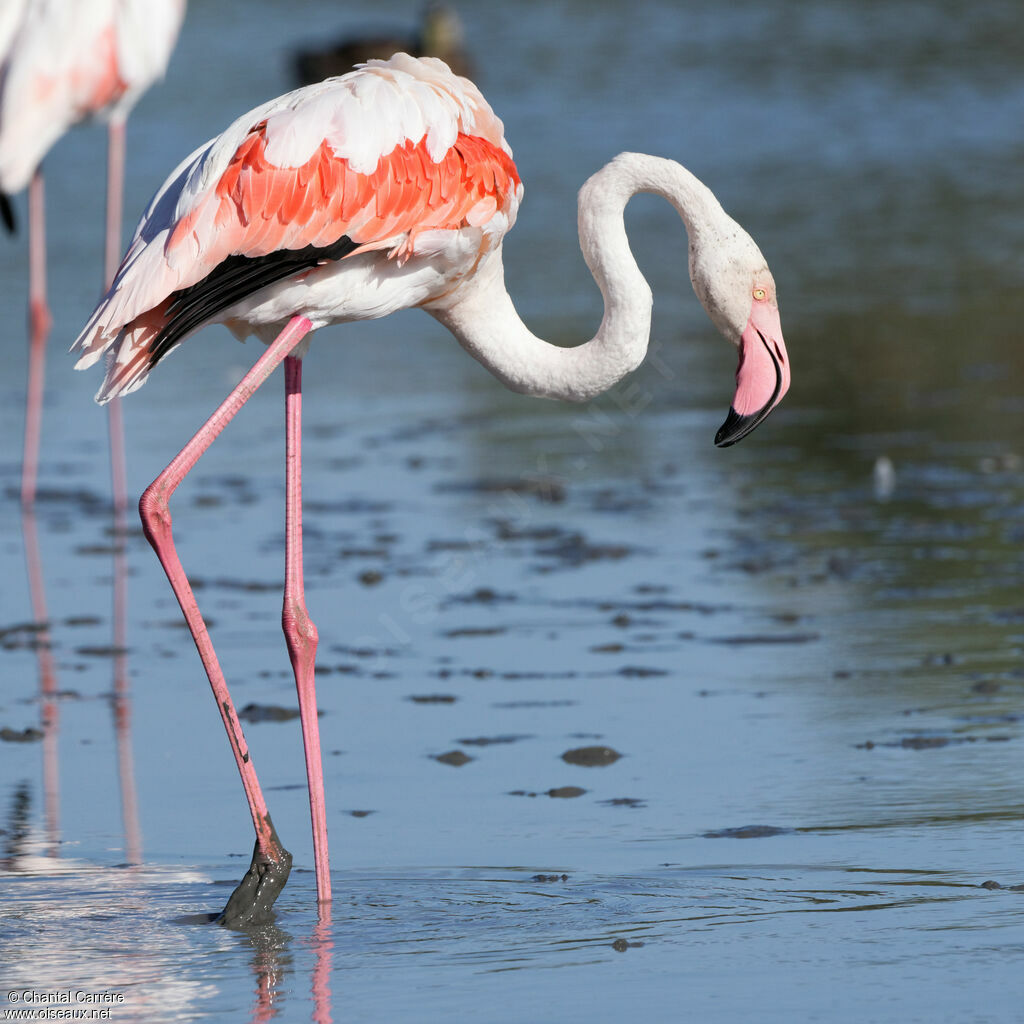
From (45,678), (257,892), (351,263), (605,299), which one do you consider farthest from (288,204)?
(45,678)

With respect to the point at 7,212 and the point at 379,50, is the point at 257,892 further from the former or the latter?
the point at 379,50

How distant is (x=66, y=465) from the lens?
31.8ft

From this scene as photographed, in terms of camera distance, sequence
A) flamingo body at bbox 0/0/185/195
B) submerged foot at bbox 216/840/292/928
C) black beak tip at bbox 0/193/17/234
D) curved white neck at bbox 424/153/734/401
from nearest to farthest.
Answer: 1. submerged foot at bbox 216/840/292/928
2. curved white neck at bbox 424/153/734/401
3. flamingo body at bbox 0/0/185/195
4. black beak tip at bbox 0/193/17/234

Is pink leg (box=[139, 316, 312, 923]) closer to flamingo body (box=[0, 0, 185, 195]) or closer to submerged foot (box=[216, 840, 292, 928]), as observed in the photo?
submerged foot (box=[216, 840, 292, 928])

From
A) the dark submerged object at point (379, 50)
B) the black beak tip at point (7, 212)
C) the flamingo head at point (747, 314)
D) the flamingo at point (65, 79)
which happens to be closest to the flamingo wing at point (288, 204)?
the flamingo head at point (747, 314)

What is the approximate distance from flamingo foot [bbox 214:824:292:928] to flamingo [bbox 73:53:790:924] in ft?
0.04

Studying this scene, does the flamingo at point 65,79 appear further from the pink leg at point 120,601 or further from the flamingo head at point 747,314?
the flamingo head at point 747,314

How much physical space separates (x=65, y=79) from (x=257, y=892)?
5.17 m

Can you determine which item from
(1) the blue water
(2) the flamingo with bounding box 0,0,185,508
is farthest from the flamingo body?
Answer: (1) the blue water

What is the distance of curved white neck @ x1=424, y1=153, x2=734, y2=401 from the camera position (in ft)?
16.4

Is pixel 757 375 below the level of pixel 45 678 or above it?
above

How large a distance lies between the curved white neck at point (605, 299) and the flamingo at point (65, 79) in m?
3.70

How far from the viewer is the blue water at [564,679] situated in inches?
158

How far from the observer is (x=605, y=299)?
4949mm
